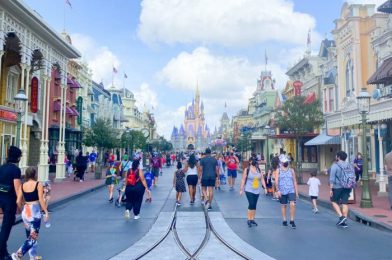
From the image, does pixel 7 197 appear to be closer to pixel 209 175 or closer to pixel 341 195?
pixel 209 175

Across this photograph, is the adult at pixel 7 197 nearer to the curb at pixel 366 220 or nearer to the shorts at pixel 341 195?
the shorts at pixel 341 195

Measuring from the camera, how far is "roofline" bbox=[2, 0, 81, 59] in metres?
16.7

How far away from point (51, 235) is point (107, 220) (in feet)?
6.92

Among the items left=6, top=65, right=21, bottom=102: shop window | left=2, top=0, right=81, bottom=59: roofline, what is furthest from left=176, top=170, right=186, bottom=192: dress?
left=6, top=65, right=21, bottom=102: shop window

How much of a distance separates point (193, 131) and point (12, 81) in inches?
5897

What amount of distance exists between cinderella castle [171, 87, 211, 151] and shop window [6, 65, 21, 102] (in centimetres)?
14183

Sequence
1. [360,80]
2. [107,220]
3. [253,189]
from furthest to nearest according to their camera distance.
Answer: [360,80]
[107,220]
[253,189]

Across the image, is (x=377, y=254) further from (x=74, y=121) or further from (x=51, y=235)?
(x=74, y=121)

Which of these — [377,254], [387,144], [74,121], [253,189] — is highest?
[74,121]

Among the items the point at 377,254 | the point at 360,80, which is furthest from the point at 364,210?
the point at 360,80

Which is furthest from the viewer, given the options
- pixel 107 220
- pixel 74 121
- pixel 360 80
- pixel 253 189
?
pixel 74 121

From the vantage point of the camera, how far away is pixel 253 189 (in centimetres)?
955

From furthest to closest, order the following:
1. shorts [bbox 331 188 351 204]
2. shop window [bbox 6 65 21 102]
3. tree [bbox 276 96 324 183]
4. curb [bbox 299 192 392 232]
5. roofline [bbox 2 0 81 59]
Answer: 1. tree [bbox 276 96 324 183]
2. shop window [bbox 6 65 21 102]
3. roofline [bbox 2 0 81 59]
4. shorts [bbox 331 188 351 204]
5. curb [bbox 299 192 392 232]

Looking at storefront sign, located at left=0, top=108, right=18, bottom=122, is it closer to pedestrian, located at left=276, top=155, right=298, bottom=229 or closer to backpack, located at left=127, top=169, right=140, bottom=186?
backpack, located at left=127, top=169, right=140, bottom=186
